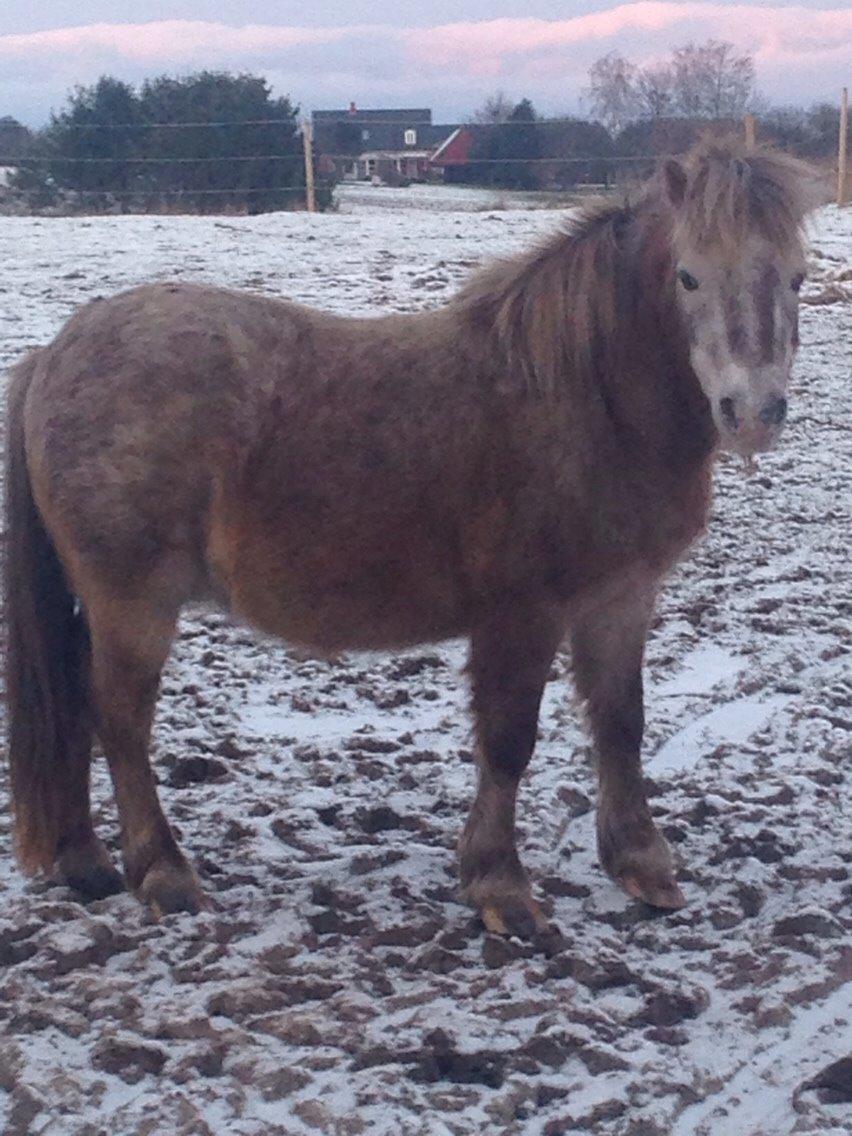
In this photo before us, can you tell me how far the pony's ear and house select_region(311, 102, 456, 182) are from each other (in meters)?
21.1

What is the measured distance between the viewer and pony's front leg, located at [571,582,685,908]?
308cm

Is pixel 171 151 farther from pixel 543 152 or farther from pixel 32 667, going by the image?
pixel 32 667

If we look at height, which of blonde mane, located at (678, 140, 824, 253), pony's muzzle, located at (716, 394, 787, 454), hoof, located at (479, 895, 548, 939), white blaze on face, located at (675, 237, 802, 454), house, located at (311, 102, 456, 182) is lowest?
hoof, located at (479, 895, 548, 939)

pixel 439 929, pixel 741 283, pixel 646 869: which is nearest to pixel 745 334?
pixel 741 283

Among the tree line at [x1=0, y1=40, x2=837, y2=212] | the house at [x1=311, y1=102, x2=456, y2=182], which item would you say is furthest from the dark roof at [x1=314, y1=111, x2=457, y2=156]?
the tree line at [x1=0, y1=40, x2=837, y2=212]

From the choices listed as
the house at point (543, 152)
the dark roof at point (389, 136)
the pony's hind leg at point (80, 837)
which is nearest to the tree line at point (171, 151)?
the house at point (543, 152)

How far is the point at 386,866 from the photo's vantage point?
323cm

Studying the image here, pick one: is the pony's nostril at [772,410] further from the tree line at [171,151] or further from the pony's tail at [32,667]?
the tree line at [171,151]

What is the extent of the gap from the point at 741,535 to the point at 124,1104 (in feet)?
13.2

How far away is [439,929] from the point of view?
2.96 meters

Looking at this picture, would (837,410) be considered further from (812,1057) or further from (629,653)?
(812,1057)

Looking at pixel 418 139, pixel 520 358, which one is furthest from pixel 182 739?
pixel 418 139

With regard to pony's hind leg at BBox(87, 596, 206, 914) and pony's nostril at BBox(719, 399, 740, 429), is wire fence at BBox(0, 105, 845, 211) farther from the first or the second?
pony's nostril at BBox(719, 399, 740, 429)

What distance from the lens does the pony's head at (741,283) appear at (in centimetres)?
254
